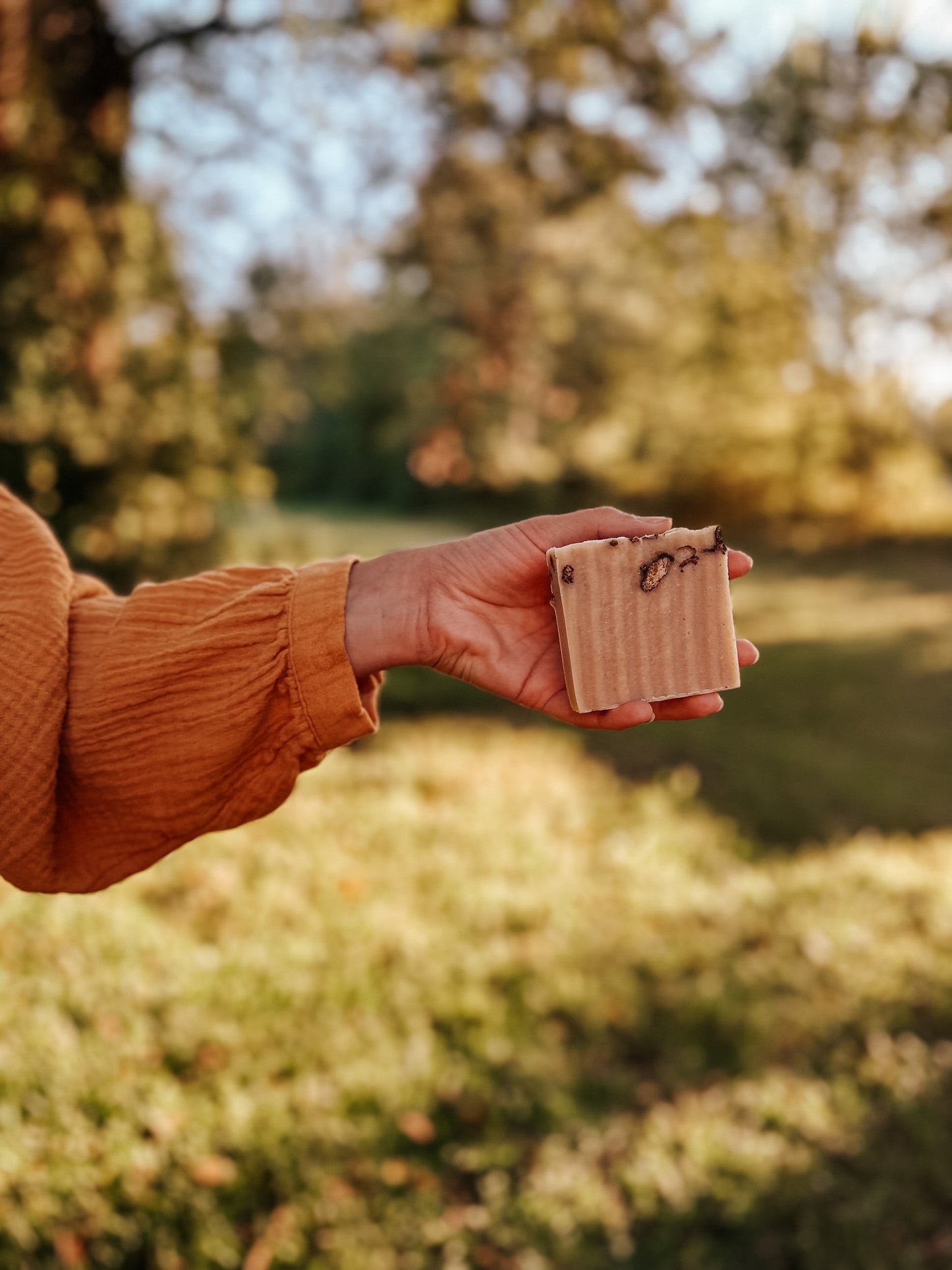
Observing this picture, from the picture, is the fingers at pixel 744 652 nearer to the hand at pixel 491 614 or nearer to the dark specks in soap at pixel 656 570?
the hand at pixel 491 614

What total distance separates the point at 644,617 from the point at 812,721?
22.2ft

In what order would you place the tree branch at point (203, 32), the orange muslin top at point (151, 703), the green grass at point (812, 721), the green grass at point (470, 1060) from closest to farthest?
the orange muslin top at point (151, 703), the green grass at point (470, 1060), the green grass at point (812, 721), the tree branch at point (203, 32)

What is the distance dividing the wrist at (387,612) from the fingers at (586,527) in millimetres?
245

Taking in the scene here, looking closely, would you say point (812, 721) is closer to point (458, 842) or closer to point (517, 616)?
point (458, 842)

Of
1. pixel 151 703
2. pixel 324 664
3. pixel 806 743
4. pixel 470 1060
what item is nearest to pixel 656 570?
pixel 324 664

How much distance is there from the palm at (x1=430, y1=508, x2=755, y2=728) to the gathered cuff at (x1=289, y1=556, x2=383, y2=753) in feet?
0.67

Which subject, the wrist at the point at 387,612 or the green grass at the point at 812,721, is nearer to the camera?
the wrist at the point at 387,612

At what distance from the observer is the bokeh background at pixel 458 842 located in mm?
Answer: 2521

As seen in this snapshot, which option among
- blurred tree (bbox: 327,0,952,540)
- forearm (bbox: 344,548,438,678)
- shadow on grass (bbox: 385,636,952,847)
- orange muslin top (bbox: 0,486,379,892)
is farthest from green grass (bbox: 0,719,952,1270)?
blurred tree (bbox: 327,0,952,540)

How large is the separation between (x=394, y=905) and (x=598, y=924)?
88cm

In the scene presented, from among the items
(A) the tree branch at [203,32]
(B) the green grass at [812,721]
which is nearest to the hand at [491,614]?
(B) the green grass at [812,721]

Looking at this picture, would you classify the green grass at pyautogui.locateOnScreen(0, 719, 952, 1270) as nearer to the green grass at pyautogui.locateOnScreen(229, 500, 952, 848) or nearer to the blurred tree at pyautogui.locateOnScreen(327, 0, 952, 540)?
the green grass at pyautogui.locateOnScreen(229, 500, 952, 848)

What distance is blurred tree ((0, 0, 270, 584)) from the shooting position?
18.0 feet

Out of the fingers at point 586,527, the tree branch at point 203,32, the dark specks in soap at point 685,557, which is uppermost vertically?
the tree branch at point 203,32
